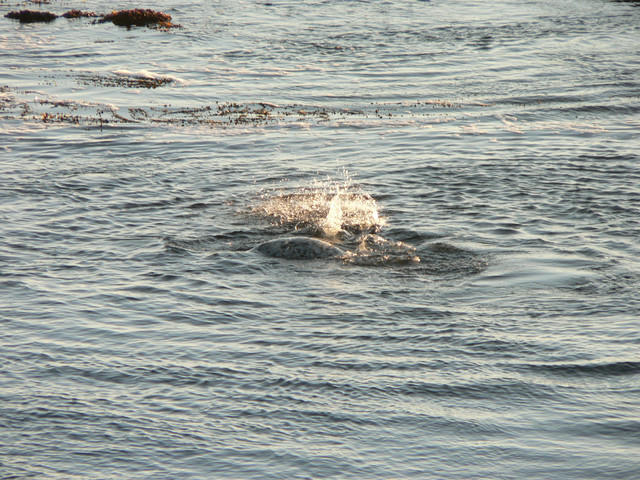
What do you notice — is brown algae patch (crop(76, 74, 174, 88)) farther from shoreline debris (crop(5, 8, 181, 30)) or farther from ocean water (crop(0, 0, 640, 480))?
shoreline debris (crop(5, 8, 181, 30))

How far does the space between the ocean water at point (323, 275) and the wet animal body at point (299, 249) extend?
198 mm

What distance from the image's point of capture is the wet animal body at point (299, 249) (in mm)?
12422

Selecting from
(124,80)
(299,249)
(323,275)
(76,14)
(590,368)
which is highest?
(76,14)

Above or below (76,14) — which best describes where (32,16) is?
below

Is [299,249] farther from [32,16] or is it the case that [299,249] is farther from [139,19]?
[32,16]

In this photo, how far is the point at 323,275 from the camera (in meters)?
11.7

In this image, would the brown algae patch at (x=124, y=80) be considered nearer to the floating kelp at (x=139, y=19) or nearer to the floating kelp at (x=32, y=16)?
the floating kelp at (x=139, y=19)

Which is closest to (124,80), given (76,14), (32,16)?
(32,16)

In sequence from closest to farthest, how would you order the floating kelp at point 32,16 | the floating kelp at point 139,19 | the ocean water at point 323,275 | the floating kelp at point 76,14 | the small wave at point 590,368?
the ocean water at point 323,275, the small wave at point 590,368, the floating kelp at point 139,19, the floating kelp at point 32,16, the floating kelp at point 76,14

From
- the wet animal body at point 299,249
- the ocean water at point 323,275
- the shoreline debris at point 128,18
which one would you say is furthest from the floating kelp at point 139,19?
the wet animal body at point 299,249

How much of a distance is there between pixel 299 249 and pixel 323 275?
93 cm

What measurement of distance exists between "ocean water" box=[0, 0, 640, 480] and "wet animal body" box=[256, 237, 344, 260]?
0.20 m

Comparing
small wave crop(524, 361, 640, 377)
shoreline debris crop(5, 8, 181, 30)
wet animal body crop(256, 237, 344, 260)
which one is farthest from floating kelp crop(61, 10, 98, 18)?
small wave crop(524, 361, 640, 377)

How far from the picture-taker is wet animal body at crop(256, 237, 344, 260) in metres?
12.4
